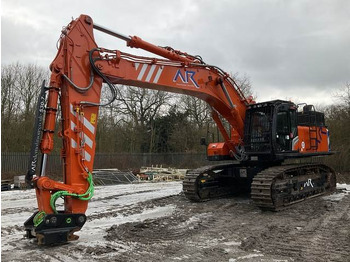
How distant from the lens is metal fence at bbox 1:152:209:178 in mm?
19272

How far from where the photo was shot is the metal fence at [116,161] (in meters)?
19.3

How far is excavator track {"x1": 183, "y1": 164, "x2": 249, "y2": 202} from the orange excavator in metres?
0.03

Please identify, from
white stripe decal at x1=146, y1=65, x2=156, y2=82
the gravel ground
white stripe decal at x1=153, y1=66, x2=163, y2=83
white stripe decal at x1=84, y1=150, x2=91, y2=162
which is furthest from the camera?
white stripe decal at x1=153, y1=66, x2=163, y2=83

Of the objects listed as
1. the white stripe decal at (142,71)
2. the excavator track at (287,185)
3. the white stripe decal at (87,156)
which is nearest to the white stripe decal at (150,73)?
the white stripe decal at (142,71)

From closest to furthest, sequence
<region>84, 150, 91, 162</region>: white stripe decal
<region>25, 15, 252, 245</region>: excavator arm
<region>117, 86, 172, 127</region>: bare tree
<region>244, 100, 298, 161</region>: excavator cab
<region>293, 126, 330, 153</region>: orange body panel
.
Answer: 1. <region>25, 15, 252, 245</region>: excavator arm
2. <region>84, 150, 91, 162</region>: white stripe decal
3. <region>244, 100, 298, 161</region>: excavator cab
4. <region>293, 126, 330, 153</region>: orange body panel
5. <region>117, 86, 172, 127</region>: bare tree

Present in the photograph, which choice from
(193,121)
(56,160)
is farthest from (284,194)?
(193,121)

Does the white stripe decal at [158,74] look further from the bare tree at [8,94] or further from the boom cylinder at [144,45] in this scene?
the bare tree at [8,94]

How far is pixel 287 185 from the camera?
825cm

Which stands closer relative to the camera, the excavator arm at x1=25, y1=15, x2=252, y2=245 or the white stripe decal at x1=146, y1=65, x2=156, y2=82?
the excavator arm at x1=25, y1=15, x2=252, y2=245

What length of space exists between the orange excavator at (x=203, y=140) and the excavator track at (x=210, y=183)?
0.03 m

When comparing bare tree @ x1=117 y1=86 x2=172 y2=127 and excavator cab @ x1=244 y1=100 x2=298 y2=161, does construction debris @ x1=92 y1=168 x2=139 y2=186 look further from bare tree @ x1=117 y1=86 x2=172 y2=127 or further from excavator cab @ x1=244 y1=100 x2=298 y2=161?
bare tree @ x1=117 y1=86 x2=172 y2=127

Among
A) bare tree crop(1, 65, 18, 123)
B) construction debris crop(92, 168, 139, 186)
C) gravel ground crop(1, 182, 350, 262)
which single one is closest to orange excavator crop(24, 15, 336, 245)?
gravel ground crop(1, 182, 350, 262)

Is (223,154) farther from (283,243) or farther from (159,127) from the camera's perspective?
(159,127)

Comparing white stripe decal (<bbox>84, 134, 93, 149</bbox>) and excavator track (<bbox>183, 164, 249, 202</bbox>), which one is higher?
white stripe decal (<bbox>84, 134, 93, 149</bbox>)
